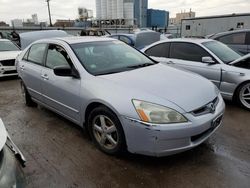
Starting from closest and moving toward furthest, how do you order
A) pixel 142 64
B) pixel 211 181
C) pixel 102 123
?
pixel 211 181 < pixel 102 123 < pixel 142 64

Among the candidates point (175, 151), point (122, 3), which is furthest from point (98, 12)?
point (175, 151)

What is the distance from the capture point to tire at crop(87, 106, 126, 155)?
269 cm

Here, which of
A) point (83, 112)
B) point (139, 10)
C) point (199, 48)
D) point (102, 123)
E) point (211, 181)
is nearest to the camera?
point (211, 181)

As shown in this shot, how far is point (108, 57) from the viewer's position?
354 cm

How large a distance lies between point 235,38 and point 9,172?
7798 mm

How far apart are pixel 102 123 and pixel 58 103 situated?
1055 millimetres

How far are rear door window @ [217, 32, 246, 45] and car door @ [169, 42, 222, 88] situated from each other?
307 cm

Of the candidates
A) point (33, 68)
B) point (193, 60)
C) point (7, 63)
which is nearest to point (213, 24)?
point (193, 60)

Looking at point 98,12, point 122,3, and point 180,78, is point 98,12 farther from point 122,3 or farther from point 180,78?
point 180,78

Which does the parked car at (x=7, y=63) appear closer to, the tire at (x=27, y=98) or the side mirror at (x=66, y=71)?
the tire at (x=27, y=98)

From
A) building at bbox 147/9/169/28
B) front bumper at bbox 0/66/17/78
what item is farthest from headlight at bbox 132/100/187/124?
building at bbox 147/9/169/28

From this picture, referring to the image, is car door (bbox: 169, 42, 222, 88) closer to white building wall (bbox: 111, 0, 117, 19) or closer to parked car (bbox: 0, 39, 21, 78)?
parked car (bbox: 0, 39, 21, 78)

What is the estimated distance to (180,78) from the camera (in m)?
3.08

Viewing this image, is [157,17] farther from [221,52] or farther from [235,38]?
[221,52]
